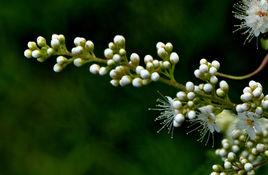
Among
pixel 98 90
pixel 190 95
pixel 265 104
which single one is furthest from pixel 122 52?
pixel 98 90

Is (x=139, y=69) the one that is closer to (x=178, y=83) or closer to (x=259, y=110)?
(x=178, y=83)

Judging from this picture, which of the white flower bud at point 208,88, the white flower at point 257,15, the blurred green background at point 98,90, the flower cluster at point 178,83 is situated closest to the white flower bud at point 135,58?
the flower cluster at point 178,83

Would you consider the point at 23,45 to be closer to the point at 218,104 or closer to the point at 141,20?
the point at 141,20

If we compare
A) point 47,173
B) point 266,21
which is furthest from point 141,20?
point 266,21

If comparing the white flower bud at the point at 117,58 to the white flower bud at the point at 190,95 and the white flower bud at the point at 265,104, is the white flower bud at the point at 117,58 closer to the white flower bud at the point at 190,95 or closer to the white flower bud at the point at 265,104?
the white flower bud at the point at 190,95

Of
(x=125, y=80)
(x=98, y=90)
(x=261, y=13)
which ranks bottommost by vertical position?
(x=125, y=80)
